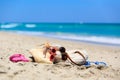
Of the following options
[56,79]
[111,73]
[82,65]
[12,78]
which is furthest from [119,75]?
[12,78]

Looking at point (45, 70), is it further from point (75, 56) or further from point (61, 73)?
point (75, 56)

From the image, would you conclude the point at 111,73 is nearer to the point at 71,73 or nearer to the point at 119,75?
the point at 119,75

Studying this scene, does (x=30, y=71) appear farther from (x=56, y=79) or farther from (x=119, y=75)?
(x=119, y=75)

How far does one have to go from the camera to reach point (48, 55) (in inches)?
265

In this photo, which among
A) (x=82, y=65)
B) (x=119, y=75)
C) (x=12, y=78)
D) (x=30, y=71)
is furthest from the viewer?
(x=82, y=65)

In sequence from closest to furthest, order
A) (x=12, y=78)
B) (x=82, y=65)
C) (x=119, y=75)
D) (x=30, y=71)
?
1. (x=12, y=78)
2. (x=30, y=71)
3. (x=119, y=75)
4. (x=82, y=65)

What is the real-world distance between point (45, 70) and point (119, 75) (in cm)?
130

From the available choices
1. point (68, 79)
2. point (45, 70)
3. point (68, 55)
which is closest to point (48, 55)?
point (68, 55)

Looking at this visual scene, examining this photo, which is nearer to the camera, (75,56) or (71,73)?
(71,73)

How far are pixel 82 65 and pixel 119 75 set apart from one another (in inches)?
34.1

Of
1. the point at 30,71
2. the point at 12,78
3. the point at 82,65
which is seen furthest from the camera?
the point at 82,65

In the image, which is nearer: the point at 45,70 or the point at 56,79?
the point at 56,79

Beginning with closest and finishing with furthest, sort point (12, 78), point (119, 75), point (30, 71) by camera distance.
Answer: point (12, 78), point (30, 71), point (119, 75)

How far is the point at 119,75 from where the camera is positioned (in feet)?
19.7
